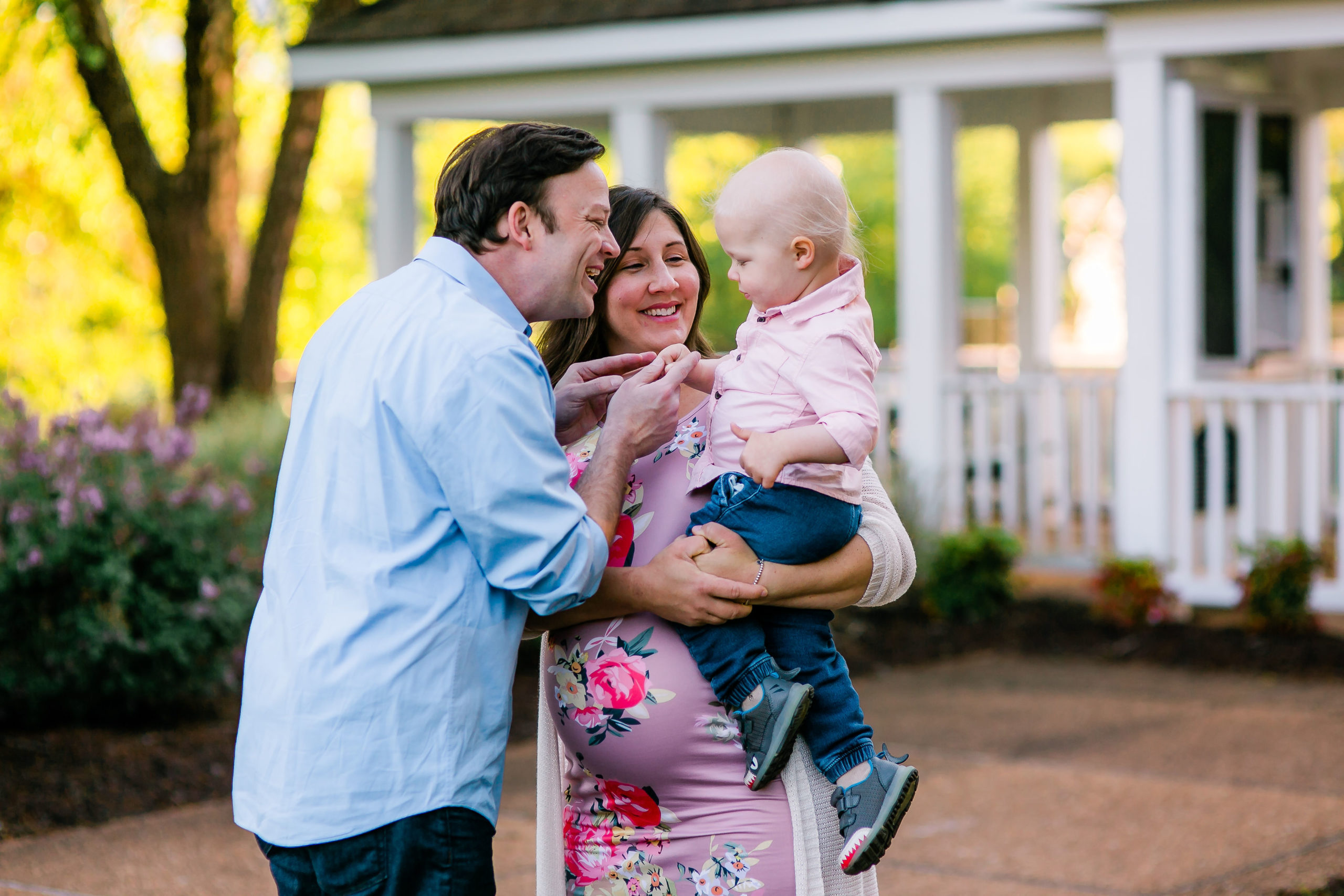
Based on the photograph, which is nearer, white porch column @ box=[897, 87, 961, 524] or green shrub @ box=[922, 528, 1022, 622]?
green shrub @ box=[922, 528, 1022, 622]

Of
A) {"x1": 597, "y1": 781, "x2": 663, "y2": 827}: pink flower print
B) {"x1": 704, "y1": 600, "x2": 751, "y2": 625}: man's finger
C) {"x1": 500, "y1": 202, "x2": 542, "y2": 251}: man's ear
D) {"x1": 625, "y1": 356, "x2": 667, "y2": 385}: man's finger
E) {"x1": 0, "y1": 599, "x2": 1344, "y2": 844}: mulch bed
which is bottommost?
{"x1": 0, "y1": 599, "x2": 1344, "y2": 844}: mulch bed

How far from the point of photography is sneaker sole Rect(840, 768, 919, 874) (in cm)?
216

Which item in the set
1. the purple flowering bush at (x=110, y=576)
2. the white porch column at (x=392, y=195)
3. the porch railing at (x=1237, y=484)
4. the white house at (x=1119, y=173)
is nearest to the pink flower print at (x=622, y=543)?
the purple flowering bush at (x=110, y=576)

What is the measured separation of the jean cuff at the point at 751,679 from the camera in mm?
2193

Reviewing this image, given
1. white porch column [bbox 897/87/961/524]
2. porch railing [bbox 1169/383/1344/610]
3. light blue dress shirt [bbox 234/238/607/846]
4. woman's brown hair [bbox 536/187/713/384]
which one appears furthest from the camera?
white porch column [bbox 897/87/961/524]

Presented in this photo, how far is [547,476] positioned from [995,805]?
3.50 metres

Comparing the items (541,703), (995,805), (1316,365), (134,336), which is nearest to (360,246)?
(134,336)

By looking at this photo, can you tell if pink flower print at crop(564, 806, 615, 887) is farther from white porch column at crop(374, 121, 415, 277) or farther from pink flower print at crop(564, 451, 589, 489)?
white porch column at crop(374, 121, 415, 277)

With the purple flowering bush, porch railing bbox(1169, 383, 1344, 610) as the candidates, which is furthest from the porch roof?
the purple flowering bush

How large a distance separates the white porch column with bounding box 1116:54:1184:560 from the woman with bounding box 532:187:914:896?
5983 millimetres

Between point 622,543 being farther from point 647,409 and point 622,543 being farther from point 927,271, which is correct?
point 927,271

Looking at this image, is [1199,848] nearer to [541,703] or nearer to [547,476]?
[541,703]

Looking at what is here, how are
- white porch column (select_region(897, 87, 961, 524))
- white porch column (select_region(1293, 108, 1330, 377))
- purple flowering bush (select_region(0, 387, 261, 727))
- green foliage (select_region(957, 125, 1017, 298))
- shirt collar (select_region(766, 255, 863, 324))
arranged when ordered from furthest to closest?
1. green foliage (select_region(957, 125, 1017, 298))
2. white porch column (select_region(1293, 108, 1330, 377))
3. white porch column (select_region(897, 87, 961, 524))
4. purple flowering bush (select_region(0, 387, 261, 727))
5. shirt collar (select_region(766, 255, 863, 324))

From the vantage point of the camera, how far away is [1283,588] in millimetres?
7449
